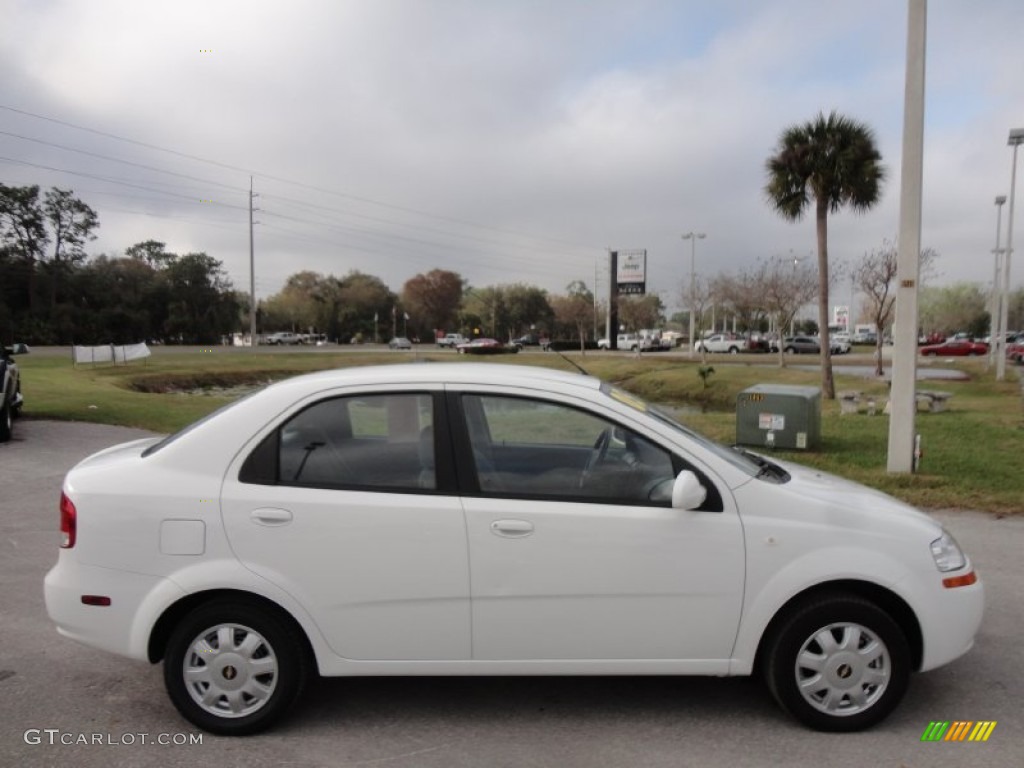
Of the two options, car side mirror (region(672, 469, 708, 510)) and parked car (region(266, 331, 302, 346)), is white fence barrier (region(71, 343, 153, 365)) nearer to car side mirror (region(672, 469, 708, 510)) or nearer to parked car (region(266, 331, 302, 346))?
car side mirror (region(672, 469, 708, 510))

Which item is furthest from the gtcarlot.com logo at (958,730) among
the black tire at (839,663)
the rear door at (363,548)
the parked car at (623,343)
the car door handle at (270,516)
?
the parked car at (623,343)

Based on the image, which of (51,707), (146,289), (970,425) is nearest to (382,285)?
(146,289)

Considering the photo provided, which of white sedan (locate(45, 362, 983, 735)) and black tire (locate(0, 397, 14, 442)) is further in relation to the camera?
black tire (locate(0, 397, 14, 442))

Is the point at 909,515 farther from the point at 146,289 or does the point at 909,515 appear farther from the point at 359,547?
the point at 146,289

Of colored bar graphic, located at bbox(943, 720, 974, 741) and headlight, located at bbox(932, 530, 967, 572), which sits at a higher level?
headlight, located at bbox(932, 530, 967, 572)

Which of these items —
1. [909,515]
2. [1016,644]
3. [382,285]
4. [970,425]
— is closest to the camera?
[909,515]

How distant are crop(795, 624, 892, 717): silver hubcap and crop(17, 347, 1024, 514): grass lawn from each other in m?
5.07

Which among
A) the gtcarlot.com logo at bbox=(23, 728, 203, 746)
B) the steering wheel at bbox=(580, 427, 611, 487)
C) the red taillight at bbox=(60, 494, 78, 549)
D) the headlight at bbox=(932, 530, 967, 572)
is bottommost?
the gtcarlot.com logo at bbox=(23, 728, 203, 746)

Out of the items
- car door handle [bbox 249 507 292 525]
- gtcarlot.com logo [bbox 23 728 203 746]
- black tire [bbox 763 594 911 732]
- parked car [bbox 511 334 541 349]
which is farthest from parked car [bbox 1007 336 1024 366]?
parked car [bbox 511 334 541 349]

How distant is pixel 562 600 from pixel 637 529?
0.44 meters

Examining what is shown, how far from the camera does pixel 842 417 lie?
14570 millimetres

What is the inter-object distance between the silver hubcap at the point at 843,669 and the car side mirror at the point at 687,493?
0.79 metres

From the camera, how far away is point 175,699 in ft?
10.6

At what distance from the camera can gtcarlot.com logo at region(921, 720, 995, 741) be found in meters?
3.21
